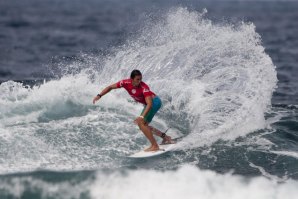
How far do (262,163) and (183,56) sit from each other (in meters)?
5.99

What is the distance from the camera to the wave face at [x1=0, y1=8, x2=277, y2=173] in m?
12.5

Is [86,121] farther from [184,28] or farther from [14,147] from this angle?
[184,28]

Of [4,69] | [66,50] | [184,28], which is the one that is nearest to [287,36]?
[66,50]

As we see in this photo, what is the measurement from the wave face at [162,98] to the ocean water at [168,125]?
0.10 ft

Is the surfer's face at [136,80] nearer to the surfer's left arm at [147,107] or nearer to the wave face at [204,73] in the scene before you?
the surfer's left arm at [147,107]

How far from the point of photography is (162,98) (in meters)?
16.6

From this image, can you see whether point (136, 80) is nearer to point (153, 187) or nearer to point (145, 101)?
point (145, 101)

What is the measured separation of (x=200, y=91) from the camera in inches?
→ 630

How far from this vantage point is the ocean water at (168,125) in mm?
11047

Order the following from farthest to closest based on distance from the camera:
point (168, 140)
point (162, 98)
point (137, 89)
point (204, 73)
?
point (204, 73) → point (162, 98) → point (168, 140) → point (137, 89)

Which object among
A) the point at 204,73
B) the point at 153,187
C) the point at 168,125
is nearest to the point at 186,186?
the point at 153,187

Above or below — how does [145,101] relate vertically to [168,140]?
Result: above

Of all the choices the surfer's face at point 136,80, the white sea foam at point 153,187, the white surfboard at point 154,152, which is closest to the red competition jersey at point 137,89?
the surfer's face at point 136,80

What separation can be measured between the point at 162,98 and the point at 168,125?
1.80 m
